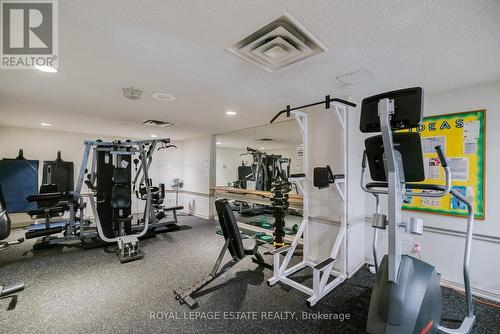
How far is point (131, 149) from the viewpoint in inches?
165

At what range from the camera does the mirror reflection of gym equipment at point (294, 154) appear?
143 centimetres

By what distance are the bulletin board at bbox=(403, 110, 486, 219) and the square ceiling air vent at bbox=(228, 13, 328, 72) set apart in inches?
69.1

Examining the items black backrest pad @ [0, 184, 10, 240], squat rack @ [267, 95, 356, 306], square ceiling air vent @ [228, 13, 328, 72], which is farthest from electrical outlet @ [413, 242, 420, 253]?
black backrest pad @ [0, 184, 10, 240]

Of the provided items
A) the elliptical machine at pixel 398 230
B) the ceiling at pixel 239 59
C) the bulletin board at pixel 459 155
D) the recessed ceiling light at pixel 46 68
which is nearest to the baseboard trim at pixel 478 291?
the bulletin board at pixel 459 155

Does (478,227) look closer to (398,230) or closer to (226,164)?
(398,230)

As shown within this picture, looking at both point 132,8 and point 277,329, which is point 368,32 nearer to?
point 132,8

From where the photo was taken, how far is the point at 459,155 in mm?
2518

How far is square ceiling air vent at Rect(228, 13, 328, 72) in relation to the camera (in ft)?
4.79

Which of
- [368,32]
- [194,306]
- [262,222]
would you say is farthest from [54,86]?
[262,222]

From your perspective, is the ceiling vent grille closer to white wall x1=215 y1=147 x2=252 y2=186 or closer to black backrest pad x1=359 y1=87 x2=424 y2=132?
white wall x1=215 y1=147 x2=252 y2=186

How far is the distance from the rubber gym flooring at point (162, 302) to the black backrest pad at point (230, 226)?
0.47 metres

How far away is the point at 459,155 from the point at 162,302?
3795 mm

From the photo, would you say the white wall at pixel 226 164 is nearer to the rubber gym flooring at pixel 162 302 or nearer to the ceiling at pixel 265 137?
the ceiling at pixel 265 137

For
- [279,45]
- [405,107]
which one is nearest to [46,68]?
[279,45]
